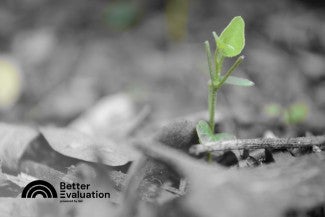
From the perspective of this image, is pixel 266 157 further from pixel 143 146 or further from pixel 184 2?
pixel 184 2

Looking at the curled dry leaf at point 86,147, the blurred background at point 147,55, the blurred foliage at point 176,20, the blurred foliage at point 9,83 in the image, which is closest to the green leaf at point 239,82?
the curled dry leaf at point 86,147

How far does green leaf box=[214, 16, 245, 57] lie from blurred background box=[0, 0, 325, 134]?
3.14ft

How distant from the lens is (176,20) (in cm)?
293

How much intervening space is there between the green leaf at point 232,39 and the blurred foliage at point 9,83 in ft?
5.84

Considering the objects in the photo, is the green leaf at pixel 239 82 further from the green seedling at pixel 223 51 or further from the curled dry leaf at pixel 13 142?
the curled dry leaf at pixel 13 142

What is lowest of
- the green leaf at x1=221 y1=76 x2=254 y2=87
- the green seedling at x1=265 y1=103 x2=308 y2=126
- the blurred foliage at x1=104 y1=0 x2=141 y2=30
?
the green seedling at x1=265 y1=103 x2=308 y2=126

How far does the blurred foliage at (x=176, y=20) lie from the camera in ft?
9.61

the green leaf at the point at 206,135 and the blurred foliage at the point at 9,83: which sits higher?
the green leaf at the point at 206,135

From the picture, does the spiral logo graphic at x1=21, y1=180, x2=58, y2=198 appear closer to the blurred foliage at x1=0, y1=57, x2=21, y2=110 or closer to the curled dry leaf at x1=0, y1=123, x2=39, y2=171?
the curled dry leaf at x1=0, y1=123, x2=39, y2=171

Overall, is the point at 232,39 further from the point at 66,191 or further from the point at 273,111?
the point at 273,111

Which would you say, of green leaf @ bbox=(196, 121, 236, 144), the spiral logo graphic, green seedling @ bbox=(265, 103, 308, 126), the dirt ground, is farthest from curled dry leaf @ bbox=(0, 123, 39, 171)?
green seedling @ bbox=(265, 103, 308, 126)

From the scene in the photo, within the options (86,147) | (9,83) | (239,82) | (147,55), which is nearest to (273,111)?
(239,82)

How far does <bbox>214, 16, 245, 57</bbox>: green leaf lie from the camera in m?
0.94

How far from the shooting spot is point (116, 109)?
2.19 meters
